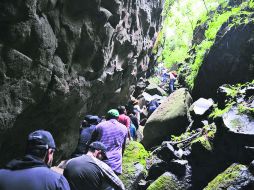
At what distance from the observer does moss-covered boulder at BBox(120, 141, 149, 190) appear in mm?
9084

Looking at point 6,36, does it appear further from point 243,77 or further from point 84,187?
point 243,77

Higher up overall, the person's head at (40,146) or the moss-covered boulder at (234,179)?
the person's head at (40,146)

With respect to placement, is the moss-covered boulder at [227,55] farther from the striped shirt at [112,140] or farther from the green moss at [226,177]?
the striped shirt at [112,140]

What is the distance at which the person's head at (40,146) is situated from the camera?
146 inches

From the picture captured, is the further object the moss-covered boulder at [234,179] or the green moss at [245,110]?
the green moss at [245,110]

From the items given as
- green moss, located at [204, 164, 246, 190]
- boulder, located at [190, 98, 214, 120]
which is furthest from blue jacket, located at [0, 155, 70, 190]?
boulder, located at [190, 98, 214, 120]

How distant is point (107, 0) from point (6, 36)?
5247mm

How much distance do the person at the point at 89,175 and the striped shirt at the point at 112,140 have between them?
5.87 feet

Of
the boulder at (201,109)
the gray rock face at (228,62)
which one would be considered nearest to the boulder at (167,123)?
the boulder at (201,109)

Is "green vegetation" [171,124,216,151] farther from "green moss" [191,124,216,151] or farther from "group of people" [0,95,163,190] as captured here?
"group of people" [0,95,163,190]

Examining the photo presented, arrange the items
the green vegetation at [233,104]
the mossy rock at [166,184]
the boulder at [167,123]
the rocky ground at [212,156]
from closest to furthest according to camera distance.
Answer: the rocky ground at [212,156], the mossy rock at [166,184], the green vegetation at [233,104], the boulder at [167,123]

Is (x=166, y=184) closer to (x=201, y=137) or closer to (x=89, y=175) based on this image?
(x=201, y=137)

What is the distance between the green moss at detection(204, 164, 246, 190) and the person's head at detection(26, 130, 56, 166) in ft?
18.2

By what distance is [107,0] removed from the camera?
436 inches
